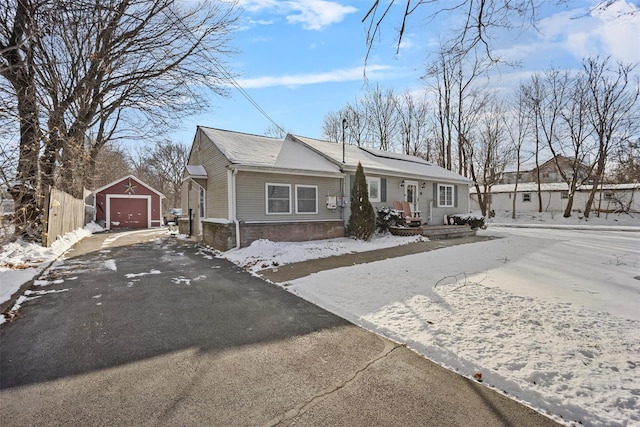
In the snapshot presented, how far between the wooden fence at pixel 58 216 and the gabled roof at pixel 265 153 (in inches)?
213

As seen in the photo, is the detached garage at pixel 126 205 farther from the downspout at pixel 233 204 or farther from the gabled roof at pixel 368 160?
the downspout at pixel 233 204

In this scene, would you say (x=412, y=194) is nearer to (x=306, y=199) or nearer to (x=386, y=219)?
(x=386, y=219)

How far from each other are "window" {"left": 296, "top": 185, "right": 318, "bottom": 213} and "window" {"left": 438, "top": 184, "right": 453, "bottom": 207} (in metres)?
8.13

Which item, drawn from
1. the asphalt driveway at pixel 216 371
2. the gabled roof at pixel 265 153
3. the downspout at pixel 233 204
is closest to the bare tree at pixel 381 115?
the gabled roof at pixel 265 153

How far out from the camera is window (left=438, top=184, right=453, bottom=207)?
→ 644 inches

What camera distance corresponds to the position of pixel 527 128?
1094 inches

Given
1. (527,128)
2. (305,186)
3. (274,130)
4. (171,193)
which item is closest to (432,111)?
(527,128)

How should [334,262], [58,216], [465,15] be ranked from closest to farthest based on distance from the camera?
[465,15], [334,262], [58,216]

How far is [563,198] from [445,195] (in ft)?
72.7

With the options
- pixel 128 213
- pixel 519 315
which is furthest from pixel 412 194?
pixel 128 213

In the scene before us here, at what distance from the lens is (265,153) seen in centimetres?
1174

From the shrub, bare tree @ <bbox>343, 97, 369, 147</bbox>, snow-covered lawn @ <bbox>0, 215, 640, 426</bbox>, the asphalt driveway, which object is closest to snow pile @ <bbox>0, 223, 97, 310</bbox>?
snow-covered lawn @ <bbox>0, 215, 640, 426</bbox>

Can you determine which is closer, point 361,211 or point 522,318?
point 522,318

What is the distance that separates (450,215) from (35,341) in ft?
54.6
